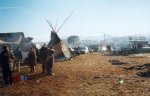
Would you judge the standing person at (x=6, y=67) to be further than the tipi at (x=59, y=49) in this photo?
No

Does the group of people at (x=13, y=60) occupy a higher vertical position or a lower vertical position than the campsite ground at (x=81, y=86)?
higher

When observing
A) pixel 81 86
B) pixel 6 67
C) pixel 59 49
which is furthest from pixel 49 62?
pixel 59 49

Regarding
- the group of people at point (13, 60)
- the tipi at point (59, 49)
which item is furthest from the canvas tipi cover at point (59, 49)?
the group of people at point (13, 60)

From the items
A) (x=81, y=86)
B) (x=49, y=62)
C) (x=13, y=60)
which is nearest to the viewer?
(x=81, y=86)

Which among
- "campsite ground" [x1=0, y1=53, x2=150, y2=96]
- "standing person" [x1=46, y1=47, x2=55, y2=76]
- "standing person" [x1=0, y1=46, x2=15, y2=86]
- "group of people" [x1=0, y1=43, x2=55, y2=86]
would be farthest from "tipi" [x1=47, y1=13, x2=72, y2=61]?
"standing person" [x1=0, y1=46, x2=15, y2=86]

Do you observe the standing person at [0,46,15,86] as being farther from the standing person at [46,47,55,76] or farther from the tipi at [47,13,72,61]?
the tipi at [47,13,72,61]

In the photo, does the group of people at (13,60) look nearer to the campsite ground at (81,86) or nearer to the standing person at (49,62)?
the standing person at (49,62)

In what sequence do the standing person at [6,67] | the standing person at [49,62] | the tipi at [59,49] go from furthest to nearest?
the tipi at [59,49] → the standing person at [49,62] → the standing person at [6,67]

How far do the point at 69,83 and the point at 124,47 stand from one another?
91.3 feet

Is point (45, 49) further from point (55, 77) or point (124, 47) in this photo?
point (124, 47)

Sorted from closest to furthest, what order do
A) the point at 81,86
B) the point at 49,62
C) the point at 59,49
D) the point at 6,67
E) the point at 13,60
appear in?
the point at 81,86 < the point at 6,67 < the point at 49,62 < the point at 13,60 < the point at 59,49

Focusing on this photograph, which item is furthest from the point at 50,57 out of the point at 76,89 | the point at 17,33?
the point at 17,33

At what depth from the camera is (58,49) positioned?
28.9 metres

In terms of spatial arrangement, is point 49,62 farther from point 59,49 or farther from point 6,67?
point 59,49
